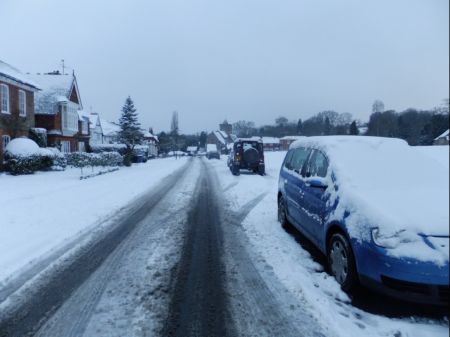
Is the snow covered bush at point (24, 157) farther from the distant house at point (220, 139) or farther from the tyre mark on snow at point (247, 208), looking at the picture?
the distant house at point (220, 139)

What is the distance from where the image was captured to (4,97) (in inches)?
894

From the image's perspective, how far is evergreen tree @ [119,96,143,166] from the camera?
3534 cm

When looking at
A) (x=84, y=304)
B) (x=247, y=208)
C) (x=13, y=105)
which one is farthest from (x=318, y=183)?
(x=13, y=105)

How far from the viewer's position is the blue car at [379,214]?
1.84 metres

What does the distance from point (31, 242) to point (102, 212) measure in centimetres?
301

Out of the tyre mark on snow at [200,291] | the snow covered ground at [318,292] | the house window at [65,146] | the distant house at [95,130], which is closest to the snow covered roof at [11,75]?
the house window at [65,146]

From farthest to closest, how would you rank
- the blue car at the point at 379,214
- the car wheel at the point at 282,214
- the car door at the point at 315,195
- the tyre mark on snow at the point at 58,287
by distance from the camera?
the car wheel at the point at 282,214, the car door at the point at 315,195, the tyre mark on snow at the point at 58,287, the blue car at the point at 379,214

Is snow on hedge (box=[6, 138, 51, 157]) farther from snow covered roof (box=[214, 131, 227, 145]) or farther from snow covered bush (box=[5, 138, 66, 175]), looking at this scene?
snow covered roof (box=[214, 131, 227, 145])

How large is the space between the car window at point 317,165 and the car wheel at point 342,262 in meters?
1.09

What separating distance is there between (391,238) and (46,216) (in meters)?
8.52

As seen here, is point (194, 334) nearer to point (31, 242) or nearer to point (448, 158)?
point (448, 158)

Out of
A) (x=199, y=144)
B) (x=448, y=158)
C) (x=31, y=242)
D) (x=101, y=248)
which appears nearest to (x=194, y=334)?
(x=448, y=158)

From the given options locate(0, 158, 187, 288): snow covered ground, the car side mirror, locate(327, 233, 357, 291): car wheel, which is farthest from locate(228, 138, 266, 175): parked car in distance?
locate(327, 233, 357, 291): car wheel

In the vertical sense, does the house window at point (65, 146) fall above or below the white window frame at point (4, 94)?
below
